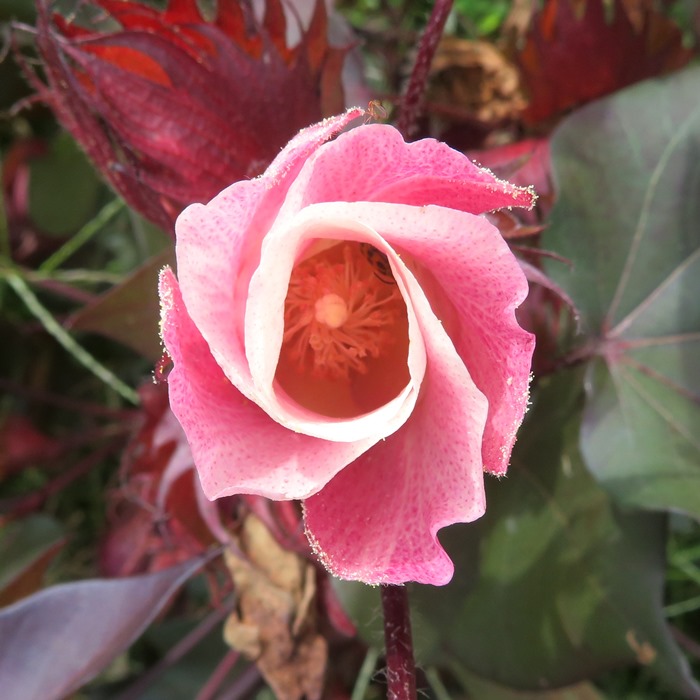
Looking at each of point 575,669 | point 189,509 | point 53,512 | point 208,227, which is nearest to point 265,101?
point 208,227

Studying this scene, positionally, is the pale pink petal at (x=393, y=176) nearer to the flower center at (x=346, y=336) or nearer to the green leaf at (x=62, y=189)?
the flower center at (x=346, y=336)

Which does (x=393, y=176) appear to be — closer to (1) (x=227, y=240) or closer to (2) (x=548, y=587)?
(1) (x=227, y=240)

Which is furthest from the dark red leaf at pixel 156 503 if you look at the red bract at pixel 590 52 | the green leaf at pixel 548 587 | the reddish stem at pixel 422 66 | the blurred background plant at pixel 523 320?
the red bract at pixel 590 52

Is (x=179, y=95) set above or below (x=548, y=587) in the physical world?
above

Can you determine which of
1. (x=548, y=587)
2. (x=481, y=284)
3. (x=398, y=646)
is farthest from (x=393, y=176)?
(x=548, y=587)

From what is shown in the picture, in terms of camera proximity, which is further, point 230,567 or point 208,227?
point 230,567

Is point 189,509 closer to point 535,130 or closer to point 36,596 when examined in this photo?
point 36,596
